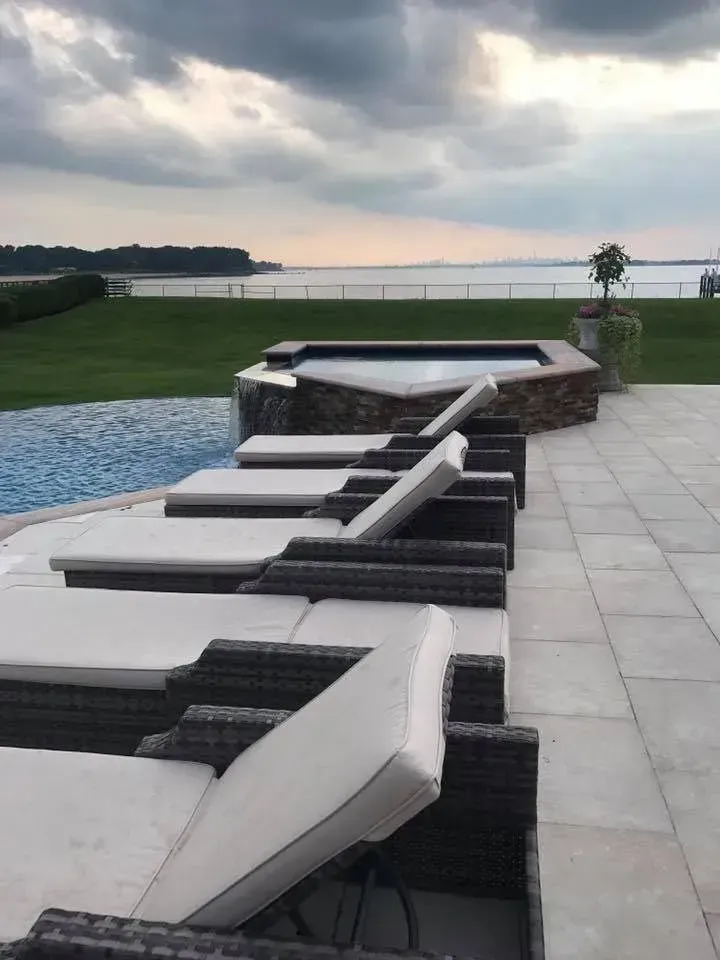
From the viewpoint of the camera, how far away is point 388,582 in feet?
11.9

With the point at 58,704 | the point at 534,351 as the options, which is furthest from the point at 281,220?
the point at 58,704

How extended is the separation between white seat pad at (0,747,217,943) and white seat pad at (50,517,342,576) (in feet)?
5.93

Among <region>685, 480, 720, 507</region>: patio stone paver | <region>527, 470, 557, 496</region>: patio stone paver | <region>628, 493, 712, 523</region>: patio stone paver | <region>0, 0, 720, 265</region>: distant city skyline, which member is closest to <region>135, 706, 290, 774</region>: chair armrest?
<region>628, 493, 712, 523</region>: patio stone paver

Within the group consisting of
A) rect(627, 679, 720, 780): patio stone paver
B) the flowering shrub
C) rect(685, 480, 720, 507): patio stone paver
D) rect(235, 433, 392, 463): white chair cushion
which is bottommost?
rect(627, 679, 720, 780): patio stone paver

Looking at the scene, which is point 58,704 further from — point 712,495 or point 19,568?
point 712,495

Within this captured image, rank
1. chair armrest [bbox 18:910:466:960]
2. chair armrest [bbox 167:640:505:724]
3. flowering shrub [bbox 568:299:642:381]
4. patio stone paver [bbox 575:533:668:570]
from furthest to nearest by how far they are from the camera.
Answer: flowering shrub [bbox 568:299:642:381]
patio stone paver [bbox 575:533:668:570]
chair armrest [bbox 167:640:505:724]
chair armrest [bbox 18:910:466:960]

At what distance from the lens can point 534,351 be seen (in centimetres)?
1351

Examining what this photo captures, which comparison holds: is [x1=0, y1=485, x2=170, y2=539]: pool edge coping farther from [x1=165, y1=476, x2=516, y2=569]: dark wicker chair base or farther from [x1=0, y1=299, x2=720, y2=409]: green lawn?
[x1=0, y1=299, x2=720, y2=409]: green lawn

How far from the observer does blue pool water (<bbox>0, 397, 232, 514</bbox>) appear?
8.78 m

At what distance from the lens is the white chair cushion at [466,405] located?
627cm

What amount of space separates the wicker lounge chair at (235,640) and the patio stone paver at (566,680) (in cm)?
43

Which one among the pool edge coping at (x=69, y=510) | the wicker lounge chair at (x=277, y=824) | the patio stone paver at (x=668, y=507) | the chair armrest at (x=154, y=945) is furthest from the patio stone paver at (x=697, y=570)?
the pool edge coping at (x=69, y=510)

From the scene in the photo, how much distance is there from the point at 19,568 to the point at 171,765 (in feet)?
12.6

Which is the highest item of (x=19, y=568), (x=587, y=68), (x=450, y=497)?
(x=587, y=68)
